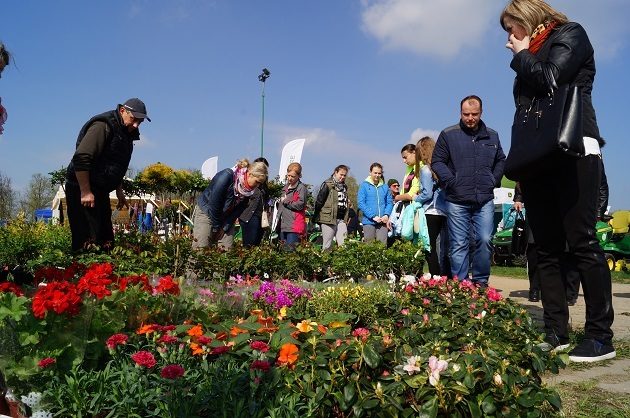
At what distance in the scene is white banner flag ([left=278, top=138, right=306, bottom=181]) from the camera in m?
19.2

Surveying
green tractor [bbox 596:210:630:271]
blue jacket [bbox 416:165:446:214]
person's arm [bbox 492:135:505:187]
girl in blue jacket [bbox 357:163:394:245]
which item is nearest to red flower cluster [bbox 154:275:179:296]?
person's arm [bbox 492:135:505:187]

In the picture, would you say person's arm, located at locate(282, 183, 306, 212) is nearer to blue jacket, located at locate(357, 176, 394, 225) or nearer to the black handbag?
blue jacket, located at locate(357, 176, 394, 225)

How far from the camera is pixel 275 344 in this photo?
226 centimetres

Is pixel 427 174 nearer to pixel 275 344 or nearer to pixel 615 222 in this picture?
pixel 275 344

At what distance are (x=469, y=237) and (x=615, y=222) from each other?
9.93m

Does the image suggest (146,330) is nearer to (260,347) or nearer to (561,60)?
(260,347)

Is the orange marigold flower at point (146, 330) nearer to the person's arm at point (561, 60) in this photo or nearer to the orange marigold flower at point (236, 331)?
the orange marigold flower at point (236, 331)

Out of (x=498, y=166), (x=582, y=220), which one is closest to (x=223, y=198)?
(x=498, y=166)

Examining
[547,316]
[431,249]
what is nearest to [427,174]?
[431,249]

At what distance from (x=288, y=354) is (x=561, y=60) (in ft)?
7.17

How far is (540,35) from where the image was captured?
3.36 m

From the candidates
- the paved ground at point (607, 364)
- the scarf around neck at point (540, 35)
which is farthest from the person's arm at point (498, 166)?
the scarf around neck at point (540, 35)

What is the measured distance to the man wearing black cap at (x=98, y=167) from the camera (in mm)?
4730

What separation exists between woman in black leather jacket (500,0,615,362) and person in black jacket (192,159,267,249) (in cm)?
301
